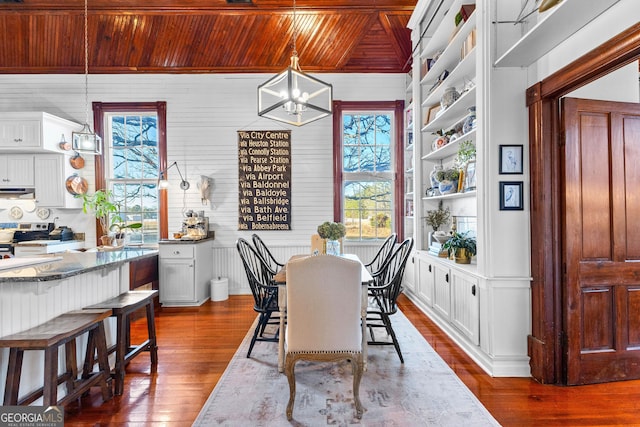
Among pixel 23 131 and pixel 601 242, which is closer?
pixel 601 242

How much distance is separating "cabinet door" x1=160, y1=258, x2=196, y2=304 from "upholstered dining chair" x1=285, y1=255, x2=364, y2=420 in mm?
3082

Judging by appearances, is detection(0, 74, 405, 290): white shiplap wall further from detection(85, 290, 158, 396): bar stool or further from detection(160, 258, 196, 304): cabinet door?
detection(85, 290, 158, 396): bar stool

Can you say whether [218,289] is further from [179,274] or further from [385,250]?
[385,250]

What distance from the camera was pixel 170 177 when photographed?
17.5 ft

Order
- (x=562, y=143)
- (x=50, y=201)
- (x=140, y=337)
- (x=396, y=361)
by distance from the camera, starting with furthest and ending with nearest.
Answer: (x=50, y=201) → (x=140, y=337) → (x=396, y=361) → (x=562, y=143)

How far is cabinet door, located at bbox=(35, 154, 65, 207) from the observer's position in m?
4.90

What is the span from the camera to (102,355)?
2.28m

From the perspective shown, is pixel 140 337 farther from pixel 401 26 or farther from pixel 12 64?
pixel 401 26

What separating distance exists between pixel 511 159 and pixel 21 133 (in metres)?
6.19

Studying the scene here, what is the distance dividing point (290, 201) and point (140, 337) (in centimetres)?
278

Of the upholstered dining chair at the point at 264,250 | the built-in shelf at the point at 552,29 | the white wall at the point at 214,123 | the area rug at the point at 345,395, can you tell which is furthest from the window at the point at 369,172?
the built-in shelf at the point at 552,29

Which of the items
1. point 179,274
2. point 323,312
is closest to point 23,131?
point 179,274

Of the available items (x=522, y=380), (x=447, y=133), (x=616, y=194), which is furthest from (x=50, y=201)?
(x=616, y=194)

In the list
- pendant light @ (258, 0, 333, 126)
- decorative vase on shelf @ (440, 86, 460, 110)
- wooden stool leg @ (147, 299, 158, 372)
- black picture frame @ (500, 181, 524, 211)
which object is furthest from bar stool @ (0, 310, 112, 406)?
decorative vase on shelf @ (440, 86, 460, 110)
